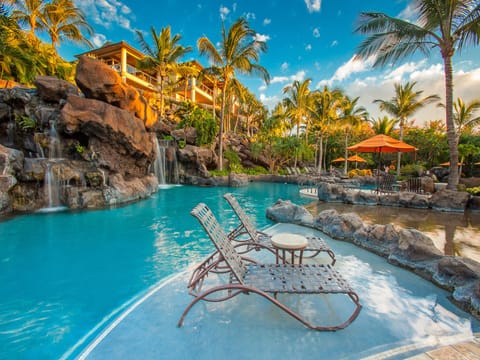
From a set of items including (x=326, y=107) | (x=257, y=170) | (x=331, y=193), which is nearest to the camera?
(x=331, y=193)

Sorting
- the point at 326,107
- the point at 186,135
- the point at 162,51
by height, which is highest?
the point at 162,51

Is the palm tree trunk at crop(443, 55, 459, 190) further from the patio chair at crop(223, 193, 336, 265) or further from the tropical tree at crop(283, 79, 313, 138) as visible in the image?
the tropical tree at crop(283, 79, 313, 138)

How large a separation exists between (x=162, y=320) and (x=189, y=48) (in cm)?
2411

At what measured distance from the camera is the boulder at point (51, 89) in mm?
11672

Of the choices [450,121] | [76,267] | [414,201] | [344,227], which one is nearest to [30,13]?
[76,267]

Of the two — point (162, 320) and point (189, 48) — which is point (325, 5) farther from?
point (162, 320)

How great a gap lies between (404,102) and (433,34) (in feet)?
44.9

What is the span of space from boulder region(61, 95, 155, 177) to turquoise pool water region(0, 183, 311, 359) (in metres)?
3.85

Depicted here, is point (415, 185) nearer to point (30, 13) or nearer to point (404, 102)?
point (404, 102)

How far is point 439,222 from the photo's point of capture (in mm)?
6879

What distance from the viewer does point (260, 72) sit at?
18.5 meters

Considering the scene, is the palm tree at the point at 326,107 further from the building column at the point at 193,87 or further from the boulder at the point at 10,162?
the boulder at the point at 10,162

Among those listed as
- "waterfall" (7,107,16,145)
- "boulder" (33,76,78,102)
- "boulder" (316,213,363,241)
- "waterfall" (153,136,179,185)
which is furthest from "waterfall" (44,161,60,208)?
"boulder" (316,213,363,241)

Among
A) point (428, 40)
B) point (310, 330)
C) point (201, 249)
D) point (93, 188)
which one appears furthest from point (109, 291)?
point (428, 40)
